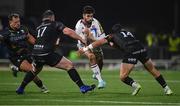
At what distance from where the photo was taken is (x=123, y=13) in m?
39.1

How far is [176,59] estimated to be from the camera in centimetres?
3284

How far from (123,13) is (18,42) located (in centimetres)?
2055

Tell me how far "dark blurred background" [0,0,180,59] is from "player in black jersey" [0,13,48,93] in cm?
1766

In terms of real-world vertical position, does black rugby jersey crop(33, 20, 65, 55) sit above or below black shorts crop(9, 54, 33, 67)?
above

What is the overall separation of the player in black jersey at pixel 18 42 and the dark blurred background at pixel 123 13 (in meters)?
17.7


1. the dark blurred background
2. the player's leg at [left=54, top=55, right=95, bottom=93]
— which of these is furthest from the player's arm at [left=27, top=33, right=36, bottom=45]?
the dark blurred background

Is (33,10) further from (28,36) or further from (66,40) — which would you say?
(28,36)

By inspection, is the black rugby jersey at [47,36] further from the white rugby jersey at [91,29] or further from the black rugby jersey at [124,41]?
the white rugby jersey at [91,29]

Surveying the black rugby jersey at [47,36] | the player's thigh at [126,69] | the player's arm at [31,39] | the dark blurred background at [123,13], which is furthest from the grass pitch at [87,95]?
the dark blurred background at [123,13]

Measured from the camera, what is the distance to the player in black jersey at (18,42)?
18797 millimetres

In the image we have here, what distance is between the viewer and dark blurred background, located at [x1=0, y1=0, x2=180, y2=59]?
37031 millimetres

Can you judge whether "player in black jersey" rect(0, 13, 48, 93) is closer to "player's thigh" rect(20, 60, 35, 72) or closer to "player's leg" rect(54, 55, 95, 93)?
"player's thigh" rect(20, 60, 35, 72)

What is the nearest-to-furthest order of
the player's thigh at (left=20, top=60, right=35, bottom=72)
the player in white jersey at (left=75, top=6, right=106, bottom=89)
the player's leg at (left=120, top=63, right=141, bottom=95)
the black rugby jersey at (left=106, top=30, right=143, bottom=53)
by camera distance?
the player's leg at (left=120, top=63, right=141, bottom=95) → the black rugby jersey at (left=106, top=30, right=143, bottom=53) → the player's thigh at (left=20, top=60, right=35, bottom=72) → the player in white jersey at (left=75, top=6, right=106, bottom=89)

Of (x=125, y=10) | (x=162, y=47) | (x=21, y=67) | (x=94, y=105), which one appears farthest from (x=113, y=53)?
(x=94, y=105)
